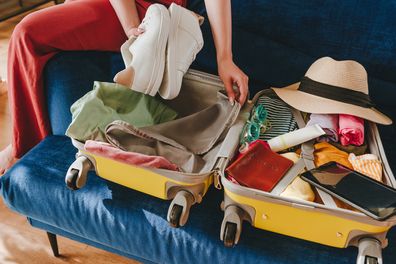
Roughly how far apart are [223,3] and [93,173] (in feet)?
1.71

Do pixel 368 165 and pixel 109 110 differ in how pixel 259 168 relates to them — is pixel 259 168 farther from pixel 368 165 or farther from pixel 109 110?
pixel 109 110

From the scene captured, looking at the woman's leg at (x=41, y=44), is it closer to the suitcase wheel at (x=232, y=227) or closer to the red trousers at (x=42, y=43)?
the red trousers at (x=42, y=43)

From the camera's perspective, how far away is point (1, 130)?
62.8 inches

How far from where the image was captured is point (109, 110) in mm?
884

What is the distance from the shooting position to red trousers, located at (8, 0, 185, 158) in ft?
3.26

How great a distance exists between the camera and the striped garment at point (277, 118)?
92 centimetres

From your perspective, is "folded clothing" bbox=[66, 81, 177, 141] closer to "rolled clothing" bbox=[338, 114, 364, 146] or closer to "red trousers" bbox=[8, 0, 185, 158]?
"red trousers" bbox=[8, 0, 185, 158]

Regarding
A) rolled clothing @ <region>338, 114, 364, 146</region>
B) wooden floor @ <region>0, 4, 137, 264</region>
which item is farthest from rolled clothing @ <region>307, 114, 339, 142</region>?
wooden floor @ <region>0, 4, 137, 264</region>

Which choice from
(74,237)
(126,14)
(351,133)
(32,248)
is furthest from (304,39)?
(32,248)

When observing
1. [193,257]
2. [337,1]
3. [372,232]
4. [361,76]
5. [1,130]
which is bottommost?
[1,130]

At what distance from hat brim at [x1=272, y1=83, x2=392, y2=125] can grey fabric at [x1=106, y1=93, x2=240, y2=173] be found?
15cm

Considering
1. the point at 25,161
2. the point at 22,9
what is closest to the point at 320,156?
the point at 25,161

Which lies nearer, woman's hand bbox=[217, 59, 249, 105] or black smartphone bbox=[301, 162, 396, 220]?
black smartphone bbox=[301, 162, 396, 220]

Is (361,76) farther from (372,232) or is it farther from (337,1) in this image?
(372,232)
